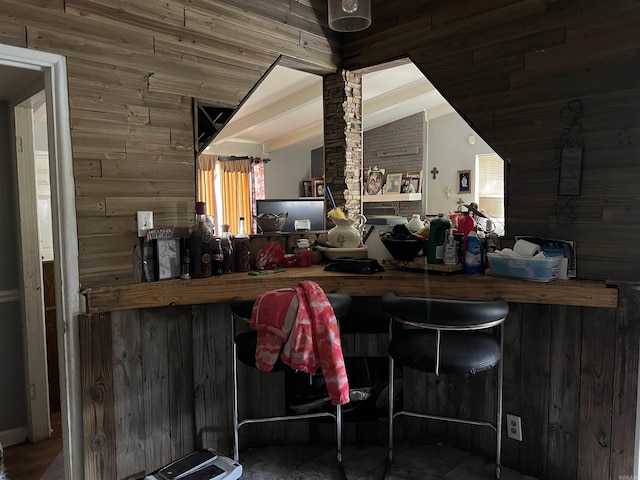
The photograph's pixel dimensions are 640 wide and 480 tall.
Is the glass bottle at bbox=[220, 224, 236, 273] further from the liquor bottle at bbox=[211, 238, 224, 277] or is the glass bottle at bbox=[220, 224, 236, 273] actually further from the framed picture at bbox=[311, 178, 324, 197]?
the framed picture at bbox=[311, 178, 324, 197]

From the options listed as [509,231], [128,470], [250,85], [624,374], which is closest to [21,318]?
[128,470]

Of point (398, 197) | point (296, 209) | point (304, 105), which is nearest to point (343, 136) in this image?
point (296, 209)

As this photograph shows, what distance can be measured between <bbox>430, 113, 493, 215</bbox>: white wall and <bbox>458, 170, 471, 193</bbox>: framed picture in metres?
0.06

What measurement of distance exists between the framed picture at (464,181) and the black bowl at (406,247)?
5.44 m

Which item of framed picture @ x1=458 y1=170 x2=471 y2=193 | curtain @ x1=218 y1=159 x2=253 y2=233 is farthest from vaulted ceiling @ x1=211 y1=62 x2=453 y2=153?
framed picture @ x1=458 y1=170 x2=471 y2=193

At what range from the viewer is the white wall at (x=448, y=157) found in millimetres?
7277

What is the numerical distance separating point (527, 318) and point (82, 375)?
1.91 metres

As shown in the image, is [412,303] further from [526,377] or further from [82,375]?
[82,375]

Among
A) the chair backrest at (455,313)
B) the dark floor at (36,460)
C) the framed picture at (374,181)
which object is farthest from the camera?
the framed picture at (374,181)

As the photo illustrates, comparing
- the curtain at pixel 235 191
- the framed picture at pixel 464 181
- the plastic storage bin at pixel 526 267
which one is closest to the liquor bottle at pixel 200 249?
the plastic storage bin at pixel 526 267

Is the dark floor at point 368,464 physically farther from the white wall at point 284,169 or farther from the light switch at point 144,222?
the white wall at point 284,169

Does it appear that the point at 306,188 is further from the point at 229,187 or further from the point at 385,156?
the point at 229,187

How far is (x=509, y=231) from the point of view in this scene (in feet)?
→ 6.95

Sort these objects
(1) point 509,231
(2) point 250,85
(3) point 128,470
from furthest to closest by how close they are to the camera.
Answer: (2) point 250,85 → (1) point 509,231 → (3) point 128,470
